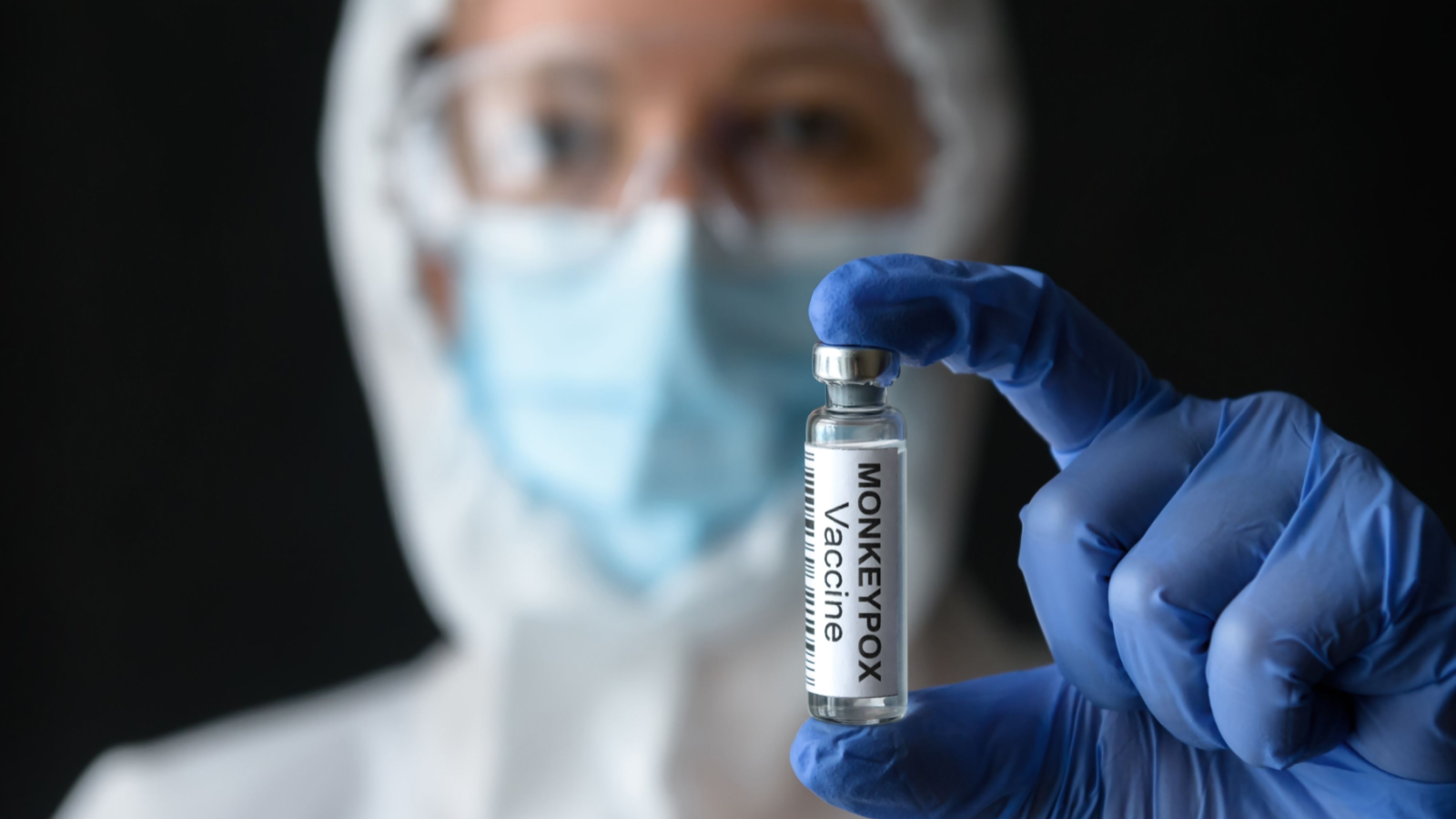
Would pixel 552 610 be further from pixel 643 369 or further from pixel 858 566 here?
pixel 858 566

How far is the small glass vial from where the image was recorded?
68cm

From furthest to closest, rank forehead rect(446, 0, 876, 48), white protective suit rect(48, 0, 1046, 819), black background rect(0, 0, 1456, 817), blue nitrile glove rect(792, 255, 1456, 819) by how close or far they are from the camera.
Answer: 1. black background rect(0, 0, 1456, 817)
2. white protective suit rect(48, 0, 1046, 819)
3. forehead rect(446, 0, 876, 48)
4. blue nitrile glove rect(792, 255, 1456, 819)

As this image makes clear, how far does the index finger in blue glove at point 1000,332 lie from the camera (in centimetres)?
69

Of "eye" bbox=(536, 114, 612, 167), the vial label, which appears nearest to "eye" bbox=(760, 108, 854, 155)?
"eye" bbox=(536, 114, 612, 167)

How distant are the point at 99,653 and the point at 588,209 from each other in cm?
113

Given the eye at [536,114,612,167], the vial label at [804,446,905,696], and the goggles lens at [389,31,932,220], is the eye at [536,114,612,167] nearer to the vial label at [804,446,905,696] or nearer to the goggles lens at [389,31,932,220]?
the goggles lens at [389,31,932,220]

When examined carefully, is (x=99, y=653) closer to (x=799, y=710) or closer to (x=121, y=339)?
(x=121, y=339)

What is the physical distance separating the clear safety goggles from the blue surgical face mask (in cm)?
5

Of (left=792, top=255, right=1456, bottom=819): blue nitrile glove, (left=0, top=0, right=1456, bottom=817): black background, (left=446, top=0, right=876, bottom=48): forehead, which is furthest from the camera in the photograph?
(left=0, top=0, right=1456, bottom=817): black background

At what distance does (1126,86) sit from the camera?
6.13 ft

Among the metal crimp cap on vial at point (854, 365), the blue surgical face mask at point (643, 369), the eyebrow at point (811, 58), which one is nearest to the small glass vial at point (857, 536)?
the metal crimp cap on vial at point (854, 365)

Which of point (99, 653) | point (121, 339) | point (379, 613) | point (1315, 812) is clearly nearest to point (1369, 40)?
point (1315, 812)

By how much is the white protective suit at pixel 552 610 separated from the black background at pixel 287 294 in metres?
0.16

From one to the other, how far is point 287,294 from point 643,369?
74 cm
